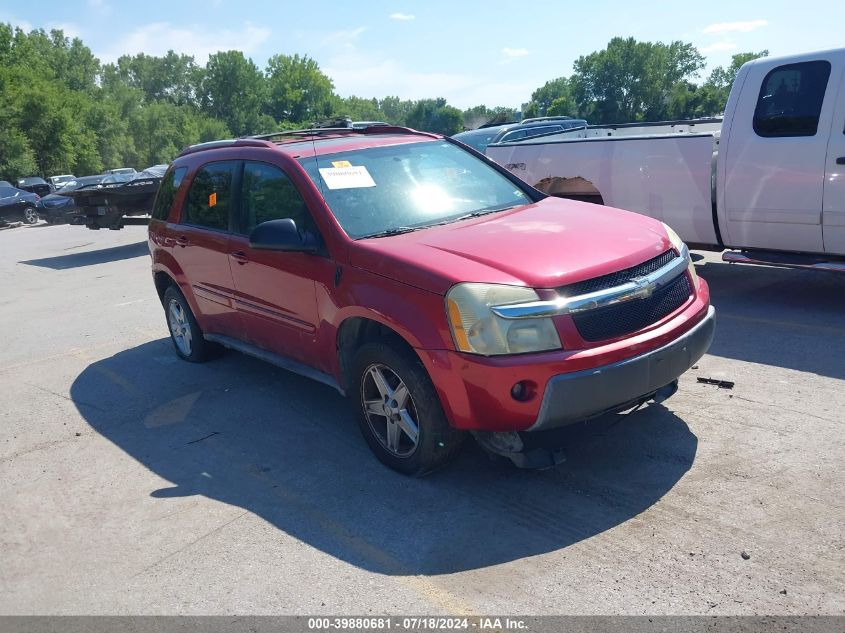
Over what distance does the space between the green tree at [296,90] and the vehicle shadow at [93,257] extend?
11768cm

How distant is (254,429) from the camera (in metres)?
5.39

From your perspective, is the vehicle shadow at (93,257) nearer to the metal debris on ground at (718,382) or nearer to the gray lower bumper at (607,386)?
the metal debris on ground at (718,382)

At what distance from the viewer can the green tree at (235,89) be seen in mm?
124562

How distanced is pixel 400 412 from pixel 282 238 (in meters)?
1.29

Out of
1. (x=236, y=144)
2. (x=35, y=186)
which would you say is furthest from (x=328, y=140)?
(x=35, y=186)

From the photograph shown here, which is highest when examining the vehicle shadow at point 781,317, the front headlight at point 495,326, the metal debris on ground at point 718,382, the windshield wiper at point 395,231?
the windshield wiper at point 395,231

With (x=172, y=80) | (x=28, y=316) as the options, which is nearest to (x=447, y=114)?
(x=172, y=80)

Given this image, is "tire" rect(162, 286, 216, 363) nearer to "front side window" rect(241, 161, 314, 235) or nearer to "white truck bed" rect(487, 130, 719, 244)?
"front side window" rect(241, 161, 314, 235)

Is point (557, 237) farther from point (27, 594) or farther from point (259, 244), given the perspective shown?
point (27, 594)

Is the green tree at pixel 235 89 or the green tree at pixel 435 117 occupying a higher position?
the green tree at pixel 235 89

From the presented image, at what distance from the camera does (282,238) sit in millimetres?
4648

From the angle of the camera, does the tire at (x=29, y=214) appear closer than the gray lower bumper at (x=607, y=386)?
No

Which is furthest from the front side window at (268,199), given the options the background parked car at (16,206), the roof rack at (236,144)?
the background parked car at (16,206)

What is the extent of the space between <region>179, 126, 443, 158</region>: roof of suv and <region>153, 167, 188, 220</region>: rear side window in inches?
19.4
